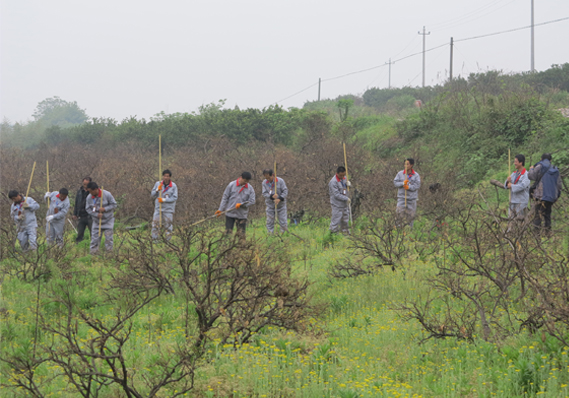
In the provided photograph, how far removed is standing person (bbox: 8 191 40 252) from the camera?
1031 cm

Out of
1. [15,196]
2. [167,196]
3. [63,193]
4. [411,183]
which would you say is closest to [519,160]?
[411,183]

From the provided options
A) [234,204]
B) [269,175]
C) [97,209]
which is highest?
[269,175]

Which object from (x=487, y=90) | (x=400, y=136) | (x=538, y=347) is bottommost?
(x=538, y=347)

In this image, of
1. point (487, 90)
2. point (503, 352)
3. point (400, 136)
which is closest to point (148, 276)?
point (503, 352)

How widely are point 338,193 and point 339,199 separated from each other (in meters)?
0.14

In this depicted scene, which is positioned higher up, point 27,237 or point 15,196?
point 15,196

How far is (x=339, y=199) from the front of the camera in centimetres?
1170

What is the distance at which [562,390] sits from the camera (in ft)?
13.8

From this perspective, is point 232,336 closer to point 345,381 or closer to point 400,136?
point 345,381

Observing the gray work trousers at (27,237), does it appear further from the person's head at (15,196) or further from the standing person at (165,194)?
the standing person at (165,194)

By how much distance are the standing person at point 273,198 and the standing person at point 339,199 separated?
1073mm

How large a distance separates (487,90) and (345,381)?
20.6 meters

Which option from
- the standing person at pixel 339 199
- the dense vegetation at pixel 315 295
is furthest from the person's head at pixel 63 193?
the standing person at pixel 339 199

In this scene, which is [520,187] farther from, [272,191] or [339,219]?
[272,191]
